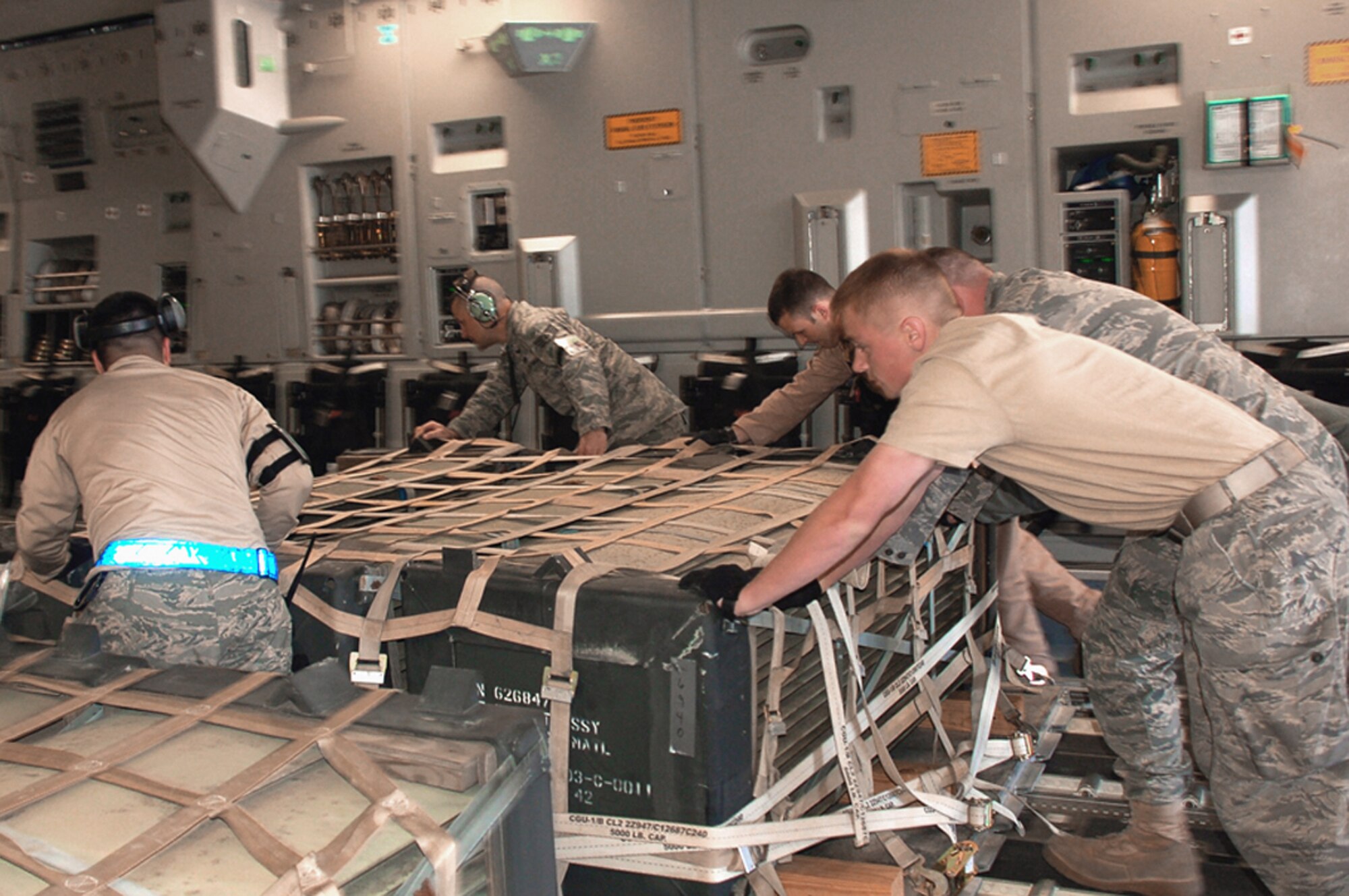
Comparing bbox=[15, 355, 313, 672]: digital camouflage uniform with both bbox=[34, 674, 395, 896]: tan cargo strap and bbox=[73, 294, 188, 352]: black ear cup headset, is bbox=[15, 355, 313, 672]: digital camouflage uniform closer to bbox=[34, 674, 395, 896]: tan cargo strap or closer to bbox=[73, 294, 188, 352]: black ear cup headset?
bbox=[73, 294, 188, 352]: black ear cup headset

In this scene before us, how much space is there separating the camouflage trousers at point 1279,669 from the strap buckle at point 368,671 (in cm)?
175

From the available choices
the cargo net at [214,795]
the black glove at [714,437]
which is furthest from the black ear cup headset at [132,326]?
the black glove at [714,437]

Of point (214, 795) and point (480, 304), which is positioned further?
point (480, 304)

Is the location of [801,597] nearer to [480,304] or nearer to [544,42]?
[480,304]

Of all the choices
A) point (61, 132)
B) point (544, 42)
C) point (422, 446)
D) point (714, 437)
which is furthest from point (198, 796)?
point (61, 132)

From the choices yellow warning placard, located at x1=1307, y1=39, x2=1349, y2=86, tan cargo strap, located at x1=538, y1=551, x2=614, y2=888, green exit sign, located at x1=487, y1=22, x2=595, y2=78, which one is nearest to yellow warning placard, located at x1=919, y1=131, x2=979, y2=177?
yellow warning placard, located at x1=1307, y1=39, x2=1349, y2=86

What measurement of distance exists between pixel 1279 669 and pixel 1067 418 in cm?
70

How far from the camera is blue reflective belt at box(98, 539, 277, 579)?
9.24ft

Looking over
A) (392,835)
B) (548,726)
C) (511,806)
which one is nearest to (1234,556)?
(548,726)

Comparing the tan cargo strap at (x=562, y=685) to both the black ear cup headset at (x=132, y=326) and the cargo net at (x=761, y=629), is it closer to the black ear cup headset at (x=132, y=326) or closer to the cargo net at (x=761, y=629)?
the cargo net at (x=761, y=629)

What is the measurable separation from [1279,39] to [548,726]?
15.0ft

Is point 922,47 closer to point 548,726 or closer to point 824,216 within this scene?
point 824,216

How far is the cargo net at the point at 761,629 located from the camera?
242 cm

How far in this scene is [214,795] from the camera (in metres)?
1.45
